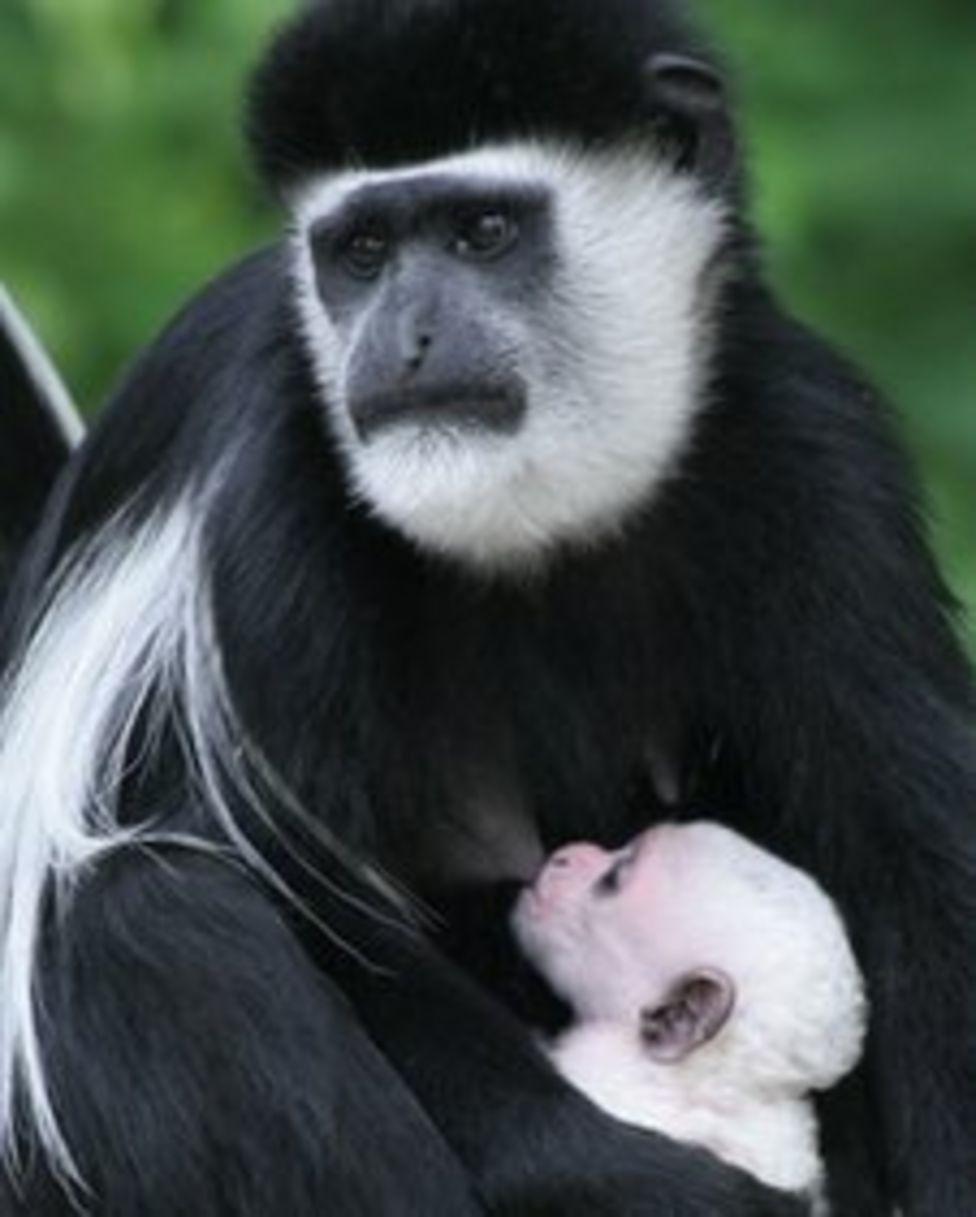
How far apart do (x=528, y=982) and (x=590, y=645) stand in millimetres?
314

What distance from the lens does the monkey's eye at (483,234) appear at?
14.2 ft

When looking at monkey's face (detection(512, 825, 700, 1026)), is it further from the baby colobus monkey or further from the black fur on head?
the black fur on head

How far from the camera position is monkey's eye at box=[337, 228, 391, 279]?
4344 millimetres

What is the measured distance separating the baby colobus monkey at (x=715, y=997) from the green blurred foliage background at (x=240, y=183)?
246 cm

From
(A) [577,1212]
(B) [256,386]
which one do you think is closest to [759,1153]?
(A) [577,1212]

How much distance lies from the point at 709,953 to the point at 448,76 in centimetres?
78

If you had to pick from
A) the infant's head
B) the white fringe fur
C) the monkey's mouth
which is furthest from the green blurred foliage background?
the monkey's mouth

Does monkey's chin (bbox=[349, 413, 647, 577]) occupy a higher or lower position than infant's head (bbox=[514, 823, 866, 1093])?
higher

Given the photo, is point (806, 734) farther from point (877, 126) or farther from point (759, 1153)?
point (877, 126)

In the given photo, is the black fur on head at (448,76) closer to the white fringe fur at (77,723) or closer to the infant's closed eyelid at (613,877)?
the white fringe fur at (77,723)

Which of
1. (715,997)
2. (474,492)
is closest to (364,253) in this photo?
(474,492)

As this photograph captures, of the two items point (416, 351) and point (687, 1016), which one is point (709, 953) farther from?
point (416, 351)

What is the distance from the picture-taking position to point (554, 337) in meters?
4.37

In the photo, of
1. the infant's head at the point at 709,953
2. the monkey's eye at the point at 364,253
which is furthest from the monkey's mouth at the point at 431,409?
the infant's head at the point at 709,953
